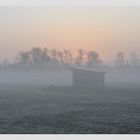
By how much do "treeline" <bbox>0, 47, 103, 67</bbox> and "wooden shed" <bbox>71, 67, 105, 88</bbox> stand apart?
174mm

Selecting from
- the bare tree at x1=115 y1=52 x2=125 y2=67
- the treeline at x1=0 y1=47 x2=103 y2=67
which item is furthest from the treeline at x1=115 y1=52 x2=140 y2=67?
the treeline at x1=0 y1=47 x2=103 y2=67

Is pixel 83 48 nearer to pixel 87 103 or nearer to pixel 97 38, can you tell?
pixel 97 38

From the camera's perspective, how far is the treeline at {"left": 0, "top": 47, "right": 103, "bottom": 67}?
852cm

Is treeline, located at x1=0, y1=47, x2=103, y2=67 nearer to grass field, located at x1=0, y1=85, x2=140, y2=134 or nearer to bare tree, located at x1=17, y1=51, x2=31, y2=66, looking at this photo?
bare tree, located at x1=17, y1=51, x2=31, y2=66

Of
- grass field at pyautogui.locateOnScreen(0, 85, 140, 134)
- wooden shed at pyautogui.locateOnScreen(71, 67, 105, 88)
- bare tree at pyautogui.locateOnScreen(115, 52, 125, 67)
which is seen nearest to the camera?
grass field at pyautogui.locateOnScreen(0, 85, 140, 134)

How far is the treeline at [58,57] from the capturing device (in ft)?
27.9

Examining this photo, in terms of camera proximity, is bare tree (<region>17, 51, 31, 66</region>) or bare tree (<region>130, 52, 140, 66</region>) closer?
bare tree (<region>130, 52, 140, 66</region>)

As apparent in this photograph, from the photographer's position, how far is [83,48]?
27.8 feet

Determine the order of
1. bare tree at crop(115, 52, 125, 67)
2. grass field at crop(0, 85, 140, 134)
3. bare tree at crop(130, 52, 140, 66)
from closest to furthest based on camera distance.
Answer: grass field at crop(0, 85, 140, 134), bare tree at crop(130, 52, 140, 66), bare tree at crop(115, 52, 125, 67)

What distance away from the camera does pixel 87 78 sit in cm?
875

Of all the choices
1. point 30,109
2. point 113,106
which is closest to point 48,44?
point 30,109

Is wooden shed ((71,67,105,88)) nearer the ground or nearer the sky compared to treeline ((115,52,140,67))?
nearer the ground

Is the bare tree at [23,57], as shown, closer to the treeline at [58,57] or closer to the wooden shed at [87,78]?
the treeline at [58,57]

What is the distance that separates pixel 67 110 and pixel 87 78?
3.17 ft
